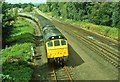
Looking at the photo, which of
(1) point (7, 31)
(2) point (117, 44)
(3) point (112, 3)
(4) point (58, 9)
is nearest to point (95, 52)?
(2) point (117, 44)

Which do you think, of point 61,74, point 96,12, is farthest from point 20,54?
point 96,12

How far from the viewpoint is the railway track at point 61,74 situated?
71.9 ft

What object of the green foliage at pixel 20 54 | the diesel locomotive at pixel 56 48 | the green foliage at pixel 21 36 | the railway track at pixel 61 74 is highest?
the diesel locomotive at pixel 56 48

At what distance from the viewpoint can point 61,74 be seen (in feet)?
76.5

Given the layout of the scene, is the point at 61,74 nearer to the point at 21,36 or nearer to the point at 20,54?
the point at 20,54

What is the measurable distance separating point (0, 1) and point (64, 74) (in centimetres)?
1726

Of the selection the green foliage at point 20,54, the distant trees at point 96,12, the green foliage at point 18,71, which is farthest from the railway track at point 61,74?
the distant trees at point 96,12

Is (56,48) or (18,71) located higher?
(56,48)

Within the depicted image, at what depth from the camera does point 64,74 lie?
76.0 ft

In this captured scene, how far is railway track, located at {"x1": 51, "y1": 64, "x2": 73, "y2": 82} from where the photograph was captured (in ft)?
71.9

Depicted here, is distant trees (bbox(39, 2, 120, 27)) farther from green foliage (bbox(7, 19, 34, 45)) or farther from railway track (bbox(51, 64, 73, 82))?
railway track (bbox(51, 64, 73, 82))

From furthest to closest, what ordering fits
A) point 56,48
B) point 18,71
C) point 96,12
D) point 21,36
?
point 96,12
point 21,36
point 56,48
point 18,71

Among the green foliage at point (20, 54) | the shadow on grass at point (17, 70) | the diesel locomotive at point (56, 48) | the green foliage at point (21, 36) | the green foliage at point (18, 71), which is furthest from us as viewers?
the green foliage at point (21, 36)

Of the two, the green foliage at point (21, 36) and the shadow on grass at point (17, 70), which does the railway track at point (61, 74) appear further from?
the green foliage at point (21, 36)
